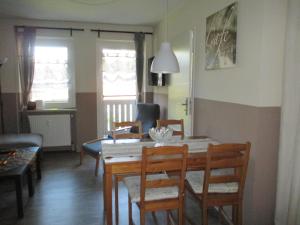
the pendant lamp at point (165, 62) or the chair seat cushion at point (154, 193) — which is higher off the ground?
the pendant lamp at point (165, 62)

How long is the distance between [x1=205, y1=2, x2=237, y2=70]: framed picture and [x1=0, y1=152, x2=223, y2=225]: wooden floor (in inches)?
62.5

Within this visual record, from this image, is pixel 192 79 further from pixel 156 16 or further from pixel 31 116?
pixel 31 116

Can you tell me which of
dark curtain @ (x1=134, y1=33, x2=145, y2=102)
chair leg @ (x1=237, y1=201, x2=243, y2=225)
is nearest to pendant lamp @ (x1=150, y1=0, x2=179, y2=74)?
chair leg @ (x1=237, y1=201, x2=243, y2=225)

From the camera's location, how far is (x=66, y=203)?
282cm

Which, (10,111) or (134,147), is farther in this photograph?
(10,111)

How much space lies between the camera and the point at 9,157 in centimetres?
294

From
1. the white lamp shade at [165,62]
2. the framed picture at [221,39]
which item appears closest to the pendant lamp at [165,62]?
the white lamp shade at [165,62]

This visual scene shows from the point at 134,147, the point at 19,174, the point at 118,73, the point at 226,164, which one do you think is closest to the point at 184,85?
the point at 134,147

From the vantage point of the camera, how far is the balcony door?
16.1ft

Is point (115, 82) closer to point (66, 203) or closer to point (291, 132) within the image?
point (66, 203)

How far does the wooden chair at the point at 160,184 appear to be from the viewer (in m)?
1.80

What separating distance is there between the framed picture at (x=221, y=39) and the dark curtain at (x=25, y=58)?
3181 millimetres

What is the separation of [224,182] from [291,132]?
2.24 ft

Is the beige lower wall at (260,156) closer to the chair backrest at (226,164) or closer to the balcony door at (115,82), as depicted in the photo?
the chair backrest at (226,164)
